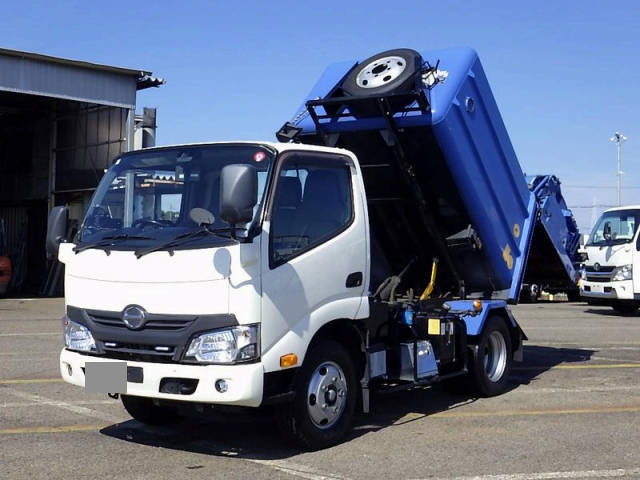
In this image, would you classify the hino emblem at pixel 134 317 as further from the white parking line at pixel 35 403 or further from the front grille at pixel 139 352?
the white parking line at pixel 35 403

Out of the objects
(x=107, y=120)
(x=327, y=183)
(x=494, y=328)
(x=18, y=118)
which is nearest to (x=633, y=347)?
(x=494, y=328)

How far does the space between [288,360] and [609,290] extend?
1502cm

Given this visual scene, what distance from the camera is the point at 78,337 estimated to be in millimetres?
6023

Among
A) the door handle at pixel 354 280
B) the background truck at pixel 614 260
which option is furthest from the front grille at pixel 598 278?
the door handle at pixel 354 280

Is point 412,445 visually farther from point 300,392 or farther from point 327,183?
point 327,183

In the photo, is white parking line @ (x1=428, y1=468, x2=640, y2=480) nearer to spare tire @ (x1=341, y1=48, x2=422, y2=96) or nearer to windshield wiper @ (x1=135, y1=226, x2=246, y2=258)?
windshield wiper @ (x1=135, y1=226, x2=246, y2=258)

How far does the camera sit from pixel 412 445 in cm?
630

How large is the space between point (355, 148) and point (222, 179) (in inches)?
111

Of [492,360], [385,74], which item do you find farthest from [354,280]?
[492,360]

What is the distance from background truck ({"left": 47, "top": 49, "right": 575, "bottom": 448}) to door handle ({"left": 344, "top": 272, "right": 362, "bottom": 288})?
0.05 feet

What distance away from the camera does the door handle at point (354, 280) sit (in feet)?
21.0

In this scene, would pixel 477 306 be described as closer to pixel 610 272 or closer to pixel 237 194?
pixel 237 194

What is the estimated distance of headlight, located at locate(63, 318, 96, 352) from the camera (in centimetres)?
594

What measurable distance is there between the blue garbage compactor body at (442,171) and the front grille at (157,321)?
2.75 metres
